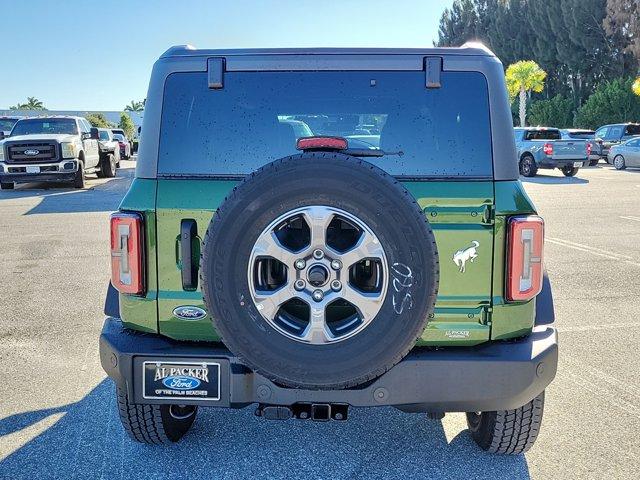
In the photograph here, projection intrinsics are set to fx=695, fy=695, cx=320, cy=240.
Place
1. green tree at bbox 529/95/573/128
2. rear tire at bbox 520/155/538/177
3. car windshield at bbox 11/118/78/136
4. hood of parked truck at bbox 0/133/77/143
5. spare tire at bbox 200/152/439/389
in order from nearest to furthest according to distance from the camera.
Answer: spare tire at bbox 200/152/439/389
hood of parked truck at bbox 0/133/77/143
car windshield at bbox 11/118/78/136
rear tire at bbox 520/155/538/177
green tree at bbox 529/95/573/128

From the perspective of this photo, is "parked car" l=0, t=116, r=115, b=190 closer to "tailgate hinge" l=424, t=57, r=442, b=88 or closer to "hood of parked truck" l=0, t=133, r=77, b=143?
"hood of parked truck" l=0, t=133, r=77, b=143

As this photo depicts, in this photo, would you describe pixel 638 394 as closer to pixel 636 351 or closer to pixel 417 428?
pixel 636 351

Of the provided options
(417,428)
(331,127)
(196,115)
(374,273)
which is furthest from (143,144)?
(417,428)

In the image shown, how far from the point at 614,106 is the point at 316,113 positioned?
46.0 m

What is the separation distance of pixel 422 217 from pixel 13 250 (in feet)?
28.0

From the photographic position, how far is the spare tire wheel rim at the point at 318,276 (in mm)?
2596

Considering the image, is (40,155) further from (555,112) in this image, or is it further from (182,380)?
(555,112)

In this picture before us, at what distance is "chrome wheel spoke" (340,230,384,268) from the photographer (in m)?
2.59

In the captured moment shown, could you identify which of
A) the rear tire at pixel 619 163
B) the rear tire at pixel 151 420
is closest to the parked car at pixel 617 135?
the rear tire at pixel 619 163

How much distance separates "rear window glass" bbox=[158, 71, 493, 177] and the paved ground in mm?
1457

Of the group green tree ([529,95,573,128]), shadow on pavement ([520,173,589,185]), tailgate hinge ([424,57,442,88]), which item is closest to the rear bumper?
tailgate hinge ([424,57,442,88])

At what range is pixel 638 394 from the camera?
433cm

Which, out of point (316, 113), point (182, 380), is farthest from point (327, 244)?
point (182, 380)

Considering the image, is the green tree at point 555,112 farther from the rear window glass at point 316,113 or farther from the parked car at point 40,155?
the rear window glass at point 316,113
